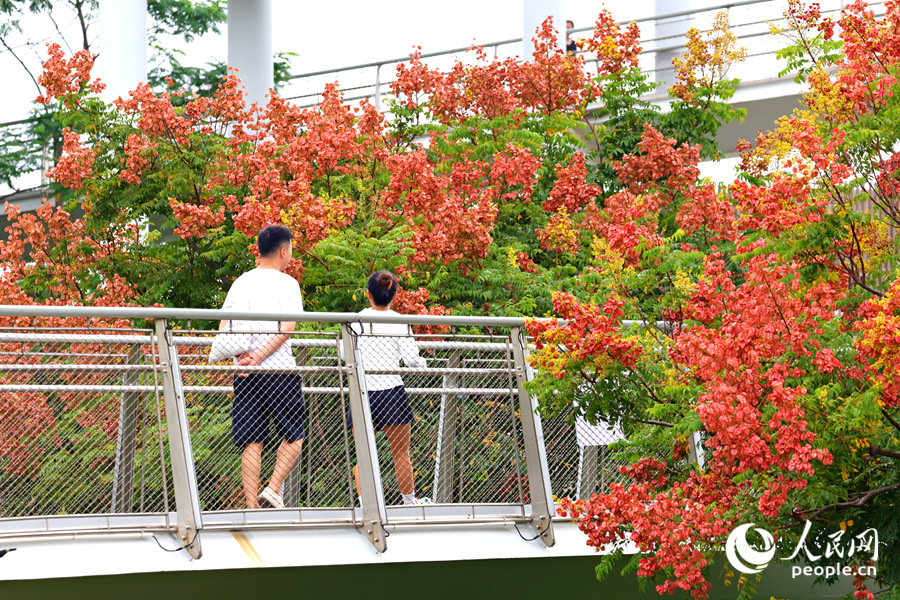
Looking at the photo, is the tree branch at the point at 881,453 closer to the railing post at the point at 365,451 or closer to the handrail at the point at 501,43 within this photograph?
the railing post at the point at 365,451

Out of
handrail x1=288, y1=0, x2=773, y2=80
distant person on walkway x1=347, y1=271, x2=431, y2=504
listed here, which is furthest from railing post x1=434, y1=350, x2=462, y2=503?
handrail x1=288, y1=0, x2=773, y2=80

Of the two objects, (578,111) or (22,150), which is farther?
(22,150)

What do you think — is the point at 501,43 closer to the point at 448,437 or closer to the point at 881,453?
the point at 448,437

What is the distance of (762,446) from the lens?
4832 mm

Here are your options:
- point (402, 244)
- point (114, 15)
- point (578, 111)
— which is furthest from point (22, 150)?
point (402, 244)

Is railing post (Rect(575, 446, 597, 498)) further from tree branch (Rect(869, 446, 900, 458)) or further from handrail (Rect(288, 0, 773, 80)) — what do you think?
handrail (Rect(288, 0, 773, 80))

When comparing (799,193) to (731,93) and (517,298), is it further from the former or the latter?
(731,93)

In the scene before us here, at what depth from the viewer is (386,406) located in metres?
6.94

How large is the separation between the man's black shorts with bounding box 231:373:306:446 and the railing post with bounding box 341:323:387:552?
34cm

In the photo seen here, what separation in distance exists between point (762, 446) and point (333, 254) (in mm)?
5549

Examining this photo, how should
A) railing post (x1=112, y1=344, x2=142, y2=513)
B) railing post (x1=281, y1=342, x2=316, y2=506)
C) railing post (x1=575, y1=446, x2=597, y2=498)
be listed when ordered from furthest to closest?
1. railing post (x1=575, y1=446, x2=597, y2=498)
2. railing post (x1=281, y1=342, x2=316, y2=506)
3. railing post (x1=112, y1=344, x2=142, y2=513)

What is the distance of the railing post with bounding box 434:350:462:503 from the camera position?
7.33 metres

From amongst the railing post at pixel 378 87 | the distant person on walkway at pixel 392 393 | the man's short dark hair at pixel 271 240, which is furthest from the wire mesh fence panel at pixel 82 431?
the railing post at pixel 378 87

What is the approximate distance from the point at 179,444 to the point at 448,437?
1976 millimetres
